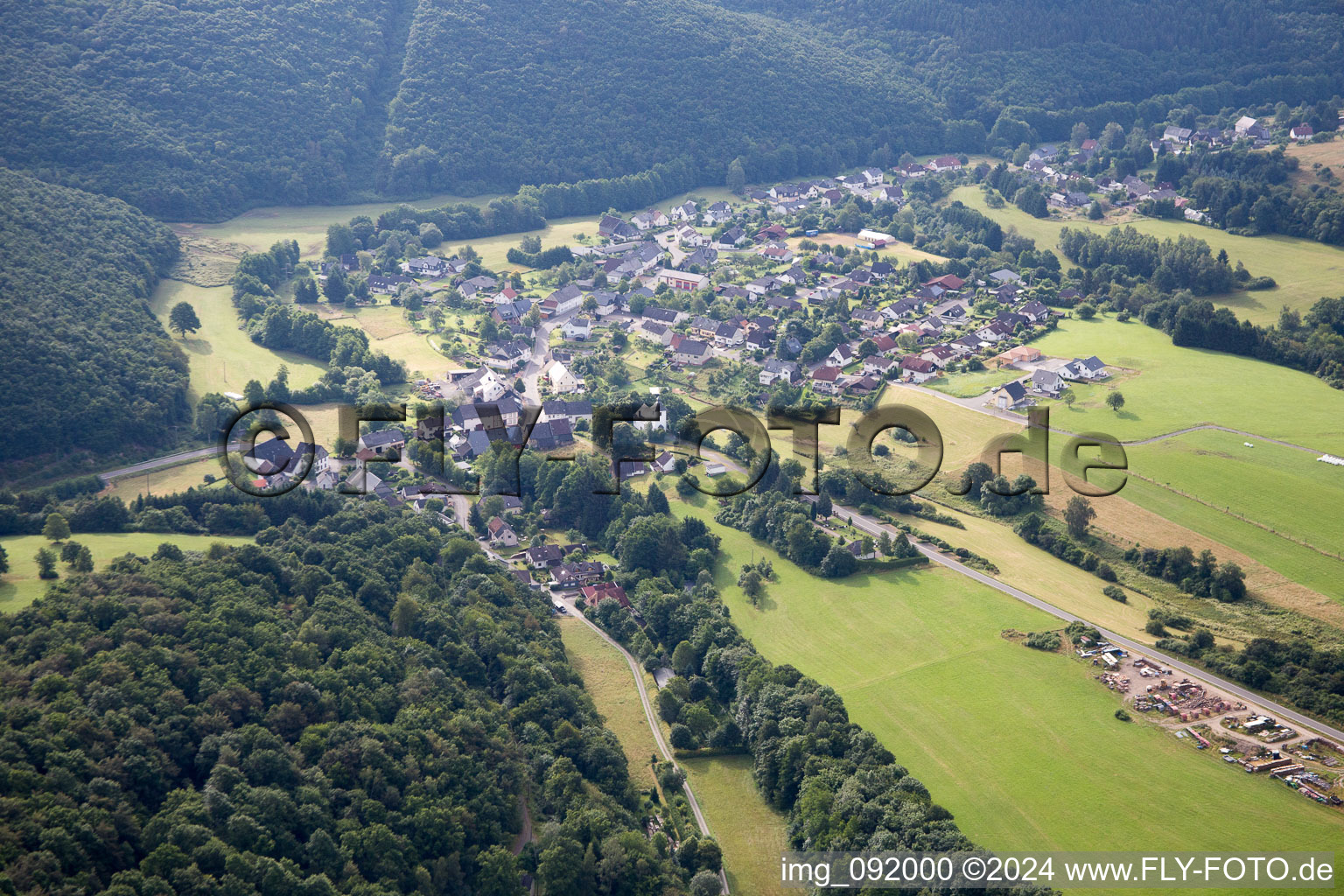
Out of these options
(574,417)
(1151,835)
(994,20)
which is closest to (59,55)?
(574,417)

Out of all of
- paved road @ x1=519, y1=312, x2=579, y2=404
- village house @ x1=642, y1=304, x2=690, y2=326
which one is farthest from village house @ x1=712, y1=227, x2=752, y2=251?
paved road @ x1=519, y1=312, x2=579, y2=404

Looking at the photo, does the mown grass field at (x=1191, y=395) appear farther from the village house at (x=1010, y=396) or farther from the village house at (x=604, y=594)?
the village house at (x=604, y=594)

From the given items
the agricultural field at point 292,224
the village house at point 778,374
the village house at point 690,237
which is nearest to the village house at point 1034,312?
the village house at point 778,374

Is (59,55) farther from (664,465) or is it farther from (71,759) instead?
(71,759)

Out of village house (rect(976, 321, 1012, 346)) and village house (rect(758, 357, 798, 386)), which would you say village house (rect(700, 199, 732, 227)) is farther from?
village house (rect(758, 357, 798, 386))

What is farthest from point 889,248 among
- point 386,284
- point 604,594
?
point 604,594

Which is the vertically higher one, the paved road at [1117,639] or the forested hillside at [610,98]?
the forested hillside at [610,98]
